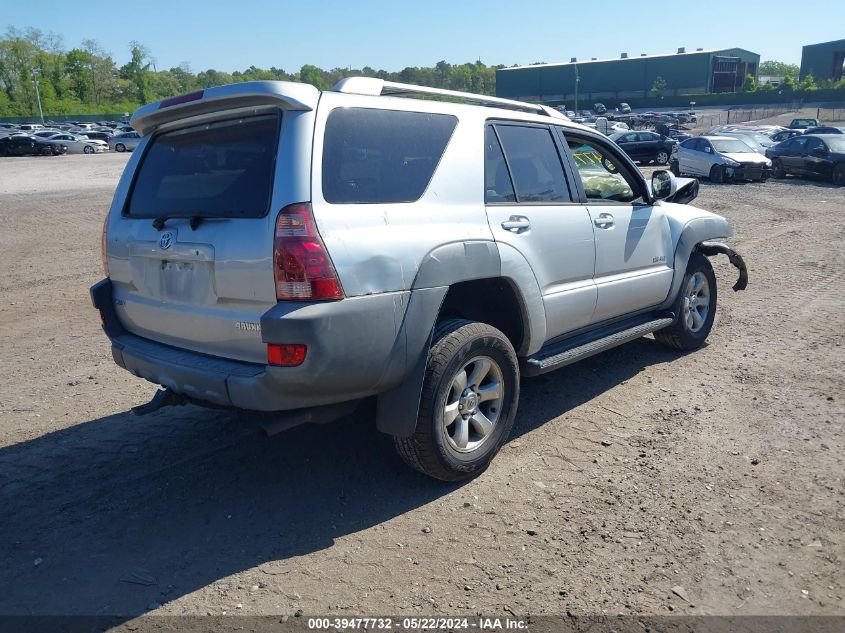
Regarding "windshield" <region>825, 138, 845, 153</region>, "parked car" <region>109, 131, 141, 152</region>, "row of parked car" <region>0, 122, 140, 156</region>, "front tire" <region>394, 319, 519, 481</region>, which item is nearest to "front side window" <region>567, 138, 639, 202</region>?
"front tire" <region>394, 319, 519, 481</region>

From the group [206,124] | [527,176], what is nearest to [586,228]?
[527,176]

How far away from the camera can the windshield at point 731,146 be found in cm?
2312

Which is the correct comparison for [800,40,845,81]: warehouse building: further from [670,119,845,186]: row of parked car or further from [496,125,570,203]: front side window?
[496,125,570,203]: front side window

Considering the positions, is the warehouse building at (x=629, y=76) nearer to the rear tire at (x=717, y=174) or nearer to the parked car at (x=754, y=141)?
the parked car at (x=754, y=141)

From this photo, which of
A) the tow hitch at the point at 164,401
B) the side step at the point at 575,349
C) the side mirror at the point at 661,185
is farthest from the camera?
the side mirror at the point at 661,185

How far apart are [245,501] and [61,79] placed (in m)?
124

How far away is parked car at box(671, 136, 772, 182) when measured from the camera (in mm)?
22250

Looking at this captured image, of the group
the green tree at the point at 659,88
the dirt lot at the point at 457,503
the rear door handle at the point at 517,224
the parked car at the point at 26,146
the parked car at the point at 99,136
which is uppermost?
the green tree at the point at 659,88

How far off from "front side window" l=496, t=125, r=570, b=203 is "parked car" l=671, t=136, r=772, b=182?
787 inches

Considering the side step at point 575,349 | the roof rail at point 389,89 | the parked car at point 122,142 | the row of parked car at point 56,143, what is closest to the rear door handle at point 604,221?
the side step at point 575,349

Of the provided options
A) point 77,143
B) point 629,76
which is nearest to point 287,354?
point 77,143

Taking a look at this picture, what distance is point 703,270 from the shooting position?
20.6 feet

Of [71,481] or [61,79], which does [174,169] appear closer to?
[71,481]

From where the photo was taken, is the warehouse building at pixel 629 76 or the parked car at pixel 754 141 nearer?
the parked car at pixel 754 141
